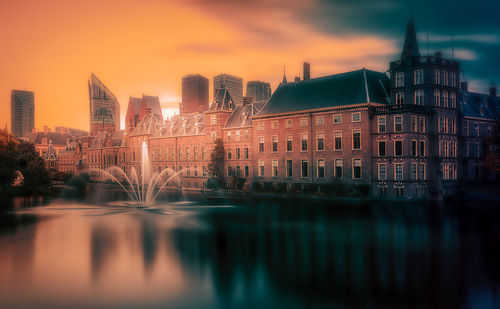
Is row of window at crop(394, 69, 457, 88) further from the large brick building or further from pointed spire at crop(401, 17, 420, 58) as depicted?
pointed spire at crop(401, 17, 420, 58)

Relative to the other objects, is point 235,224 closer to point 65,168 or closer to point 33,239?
point 33,239

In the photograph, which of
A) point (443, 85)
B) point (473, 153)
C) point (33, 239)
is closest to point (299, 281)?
point (33, 239)

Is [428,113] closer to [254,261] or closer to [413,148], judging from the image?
[413,148]

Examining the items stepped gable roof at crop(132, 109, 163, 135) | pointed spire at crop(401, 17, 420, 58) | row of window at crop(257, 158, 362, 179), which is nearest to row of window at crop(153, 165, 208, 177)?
stepped gable roof at crop(132, 109, 163, 135)

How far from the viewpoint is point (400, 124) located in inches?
1911

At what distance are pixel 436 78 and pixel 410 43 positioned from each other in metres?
6.94

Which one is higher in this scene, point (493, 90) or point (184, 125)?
point (493, 90)

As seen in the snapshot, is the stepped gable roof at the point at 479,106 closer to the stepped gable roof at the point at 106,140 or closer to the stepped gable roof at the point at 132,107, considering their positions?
the stepped gable roof at the point at 106,140

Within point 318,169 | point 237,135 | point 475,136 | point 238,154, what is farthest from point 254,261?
point 475,136

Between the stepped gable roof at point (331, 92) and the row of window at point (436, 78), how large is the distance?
2.79 m

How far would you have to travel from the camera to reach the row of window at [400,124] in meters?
48.6

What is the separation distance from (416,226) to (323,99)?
3058cm

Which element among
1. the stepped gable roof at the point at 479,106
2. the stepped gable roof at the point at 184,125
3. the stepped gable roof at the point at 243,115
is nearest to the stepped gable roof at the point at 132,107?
the stepped gable roof at the point at 184,125

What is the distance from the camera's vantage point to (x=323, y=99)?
2243 inches
